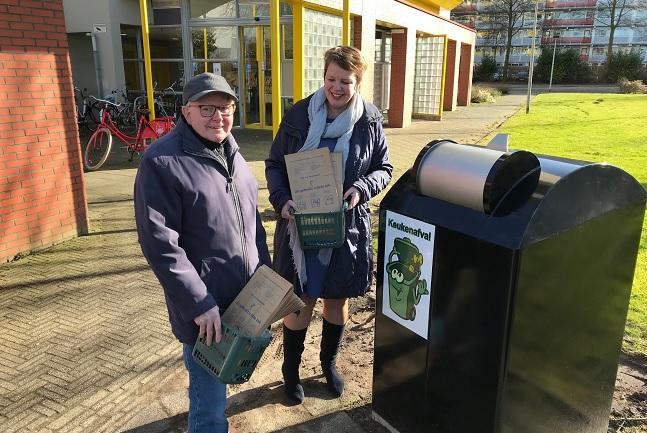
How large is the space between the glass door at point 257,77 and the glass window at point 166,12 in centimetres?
194

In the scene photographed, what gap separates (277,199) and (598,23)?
70.7m

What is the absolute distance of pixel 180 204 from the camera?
6.45ft

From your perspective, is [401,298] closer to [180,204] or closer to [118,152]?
[180,204]

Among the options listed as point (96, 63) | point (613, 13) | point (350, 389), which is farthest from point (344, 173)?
point (613, 13)

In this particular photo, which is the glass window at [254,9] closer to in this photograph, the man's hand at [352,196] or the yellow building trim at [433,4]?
the yellow building trim at [433,4]

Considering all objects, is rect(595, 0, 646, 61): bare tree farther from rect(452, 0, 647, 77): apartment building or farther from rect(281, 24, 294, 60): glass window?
rect(281, 24, 294, 60): glass window

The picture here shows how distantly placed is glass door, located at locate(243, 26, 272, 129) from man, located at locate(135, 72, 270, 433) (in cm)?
1166

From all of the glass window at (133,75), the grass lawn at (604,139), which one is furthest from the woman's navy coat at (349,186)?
the glass window at (133,75)

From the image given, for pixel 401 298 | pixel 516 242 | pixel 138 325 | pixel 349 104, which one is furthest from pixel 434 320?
pixel 138 325

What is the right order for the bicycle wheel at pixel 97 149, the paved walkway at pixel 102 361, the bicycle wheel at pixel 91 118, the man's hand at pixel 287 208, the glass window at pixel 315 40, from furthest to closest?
the bicycle wheel at pixel 91 118
the bicycle wheel at pixel 97 149
the glass window at pixel 315 40
the paved walkway at pixel 102 361
the man's hand at pixel 287 208

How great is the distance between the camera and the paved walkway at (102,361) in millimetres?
2771

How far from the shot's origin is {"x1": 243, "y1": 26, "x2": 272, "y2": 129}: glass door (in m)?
13.3

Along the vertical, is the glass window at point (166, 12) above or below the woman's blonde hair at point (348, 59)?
above

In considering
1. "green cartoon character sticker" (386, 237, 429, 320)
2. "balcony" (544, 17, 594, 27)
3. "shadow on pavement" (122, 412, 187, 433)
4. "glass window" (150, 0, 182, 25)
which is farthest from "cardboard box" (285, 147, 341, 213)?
"balcony" (544, 17, 594, 27)
